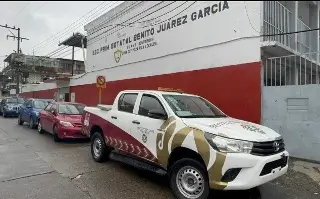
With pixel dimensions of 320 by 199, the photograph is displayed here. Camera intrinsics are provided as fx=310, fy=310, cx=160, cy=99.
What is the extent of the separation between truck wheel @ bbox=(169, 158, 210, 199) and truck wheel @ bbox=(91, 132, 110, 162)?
2.63 metres

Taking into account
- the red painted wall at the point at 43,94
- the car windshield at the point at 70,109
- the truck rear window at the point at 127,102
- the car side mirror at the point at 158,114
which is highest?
the red painted wall at the point at 43,94

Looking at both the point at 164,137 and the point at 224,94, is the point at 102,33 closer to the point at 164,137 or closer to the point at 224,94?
the point at 224,94

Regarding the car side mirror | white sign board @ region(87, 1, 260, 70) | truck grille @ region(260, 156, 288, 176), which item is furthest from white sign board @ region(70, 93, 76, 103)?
truck grille @ region(260, 156, 288, 176)

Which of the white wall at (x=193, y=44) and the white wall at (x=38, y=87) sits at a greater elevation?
the white wall at (x=193, y=44)

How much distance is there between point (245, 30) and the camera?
30.9 feet

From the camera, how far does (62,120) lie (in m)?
10.6

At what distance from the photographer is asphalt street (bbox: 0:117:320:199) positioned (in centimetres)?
525

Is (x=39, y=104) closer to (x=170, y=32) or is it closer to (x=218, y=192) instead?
(x=170, y=32)

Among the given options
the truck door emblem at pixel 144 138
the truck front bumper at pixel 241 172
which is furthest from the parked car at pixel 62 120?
the truck front bumper at pixel 241 172

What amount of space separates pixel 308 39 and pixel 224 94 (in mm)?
5340

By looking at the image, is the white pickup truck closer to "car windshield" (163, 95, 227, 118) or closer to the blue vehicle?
"car windshield" (163, 95, 227, 118)

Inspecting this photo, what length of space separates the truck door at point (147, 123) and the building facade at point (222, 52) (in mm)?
2270

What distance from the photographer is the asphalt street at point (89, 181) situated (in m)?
5.25

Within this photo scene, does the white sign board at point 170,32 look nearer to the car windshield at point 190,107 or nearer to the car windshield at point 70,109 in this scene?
the car windshield at point 190,107
